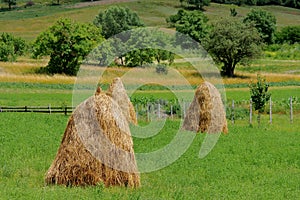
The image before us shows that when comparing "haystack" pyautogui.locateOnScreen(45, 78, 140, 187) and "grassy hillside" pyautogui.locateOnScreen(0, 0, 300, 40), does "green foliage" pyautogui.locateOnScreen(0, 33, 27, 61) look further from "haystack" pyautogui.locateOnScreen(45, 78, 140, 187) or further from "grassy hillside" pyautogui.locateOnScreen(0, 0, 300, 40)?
"haystack" pyautogui.locateOnScreen(45, 78, 140, 187)

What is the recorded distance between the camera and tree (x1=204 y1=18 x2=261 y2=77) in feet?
292

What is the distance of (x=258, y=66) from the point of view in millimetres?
102938

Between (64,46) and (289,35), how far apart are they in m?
73.1

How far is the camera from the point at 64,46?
3410 inches

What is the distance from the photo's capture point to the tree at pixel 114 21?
420 ft

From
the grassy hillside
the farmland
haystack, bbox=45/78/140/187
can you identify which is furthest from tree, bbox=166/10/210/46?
haystack, bbox=45/78/140/187

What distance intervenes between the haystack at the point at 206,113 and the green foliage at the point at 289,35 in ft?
372

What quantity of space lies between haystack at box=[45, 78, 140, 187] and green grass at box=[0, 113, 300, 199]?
1.54ft

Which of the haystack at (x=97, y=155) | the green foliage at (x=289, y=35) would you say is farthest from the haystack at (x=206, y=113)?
the green foliage at (x=289, y=35)

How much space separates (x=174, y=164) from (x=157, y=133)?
31.8 feet

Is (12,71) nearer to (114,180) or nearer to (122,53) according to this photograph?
(122,53)

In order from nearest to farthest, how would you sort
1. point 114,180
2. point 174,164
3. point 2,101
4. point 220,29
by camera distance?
point 114,180
point 174,164
point 2,101
point 220,29

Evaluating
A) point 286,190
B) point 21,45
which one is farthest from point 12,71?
point 286,190

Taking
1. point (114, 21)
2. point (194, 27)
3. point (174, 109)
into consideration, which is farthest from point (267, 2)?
point (174, 109)
